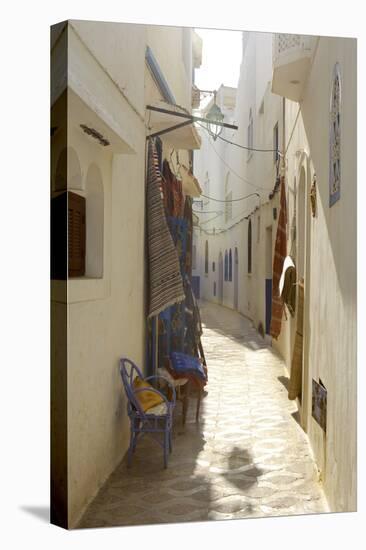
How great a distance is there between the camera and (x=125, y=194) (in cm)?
391

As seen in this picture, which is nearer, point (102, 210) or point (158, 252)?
point (102, 210)

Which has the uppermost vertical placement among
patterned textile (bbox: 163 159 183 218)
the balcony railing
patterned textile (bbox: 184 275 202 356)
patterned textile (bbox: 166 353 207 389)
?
the balcony railing

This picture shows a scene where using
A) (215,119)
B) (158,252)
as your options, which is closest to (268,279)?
(158,252)

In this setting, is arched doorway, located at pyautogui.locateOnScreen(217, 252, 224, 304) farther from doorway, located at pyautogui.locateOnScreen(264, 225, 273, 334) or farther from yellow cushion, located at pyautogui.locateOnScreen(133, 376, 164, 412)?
yellow cushion, located at pyautogui.locateOnScreen(133, 376, 164, 412)

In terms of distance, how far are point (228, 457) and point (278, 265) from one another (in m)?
1.18

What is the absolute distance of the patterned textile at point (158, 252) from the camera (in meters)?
3.93

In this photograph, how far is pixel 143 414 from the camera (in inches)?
150

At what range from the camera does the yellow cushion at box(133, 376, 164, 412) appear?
3.84 meters

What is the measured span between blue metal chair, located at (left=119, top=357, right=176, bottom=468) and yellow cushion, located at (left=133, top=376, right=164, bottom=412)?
0.01 meters

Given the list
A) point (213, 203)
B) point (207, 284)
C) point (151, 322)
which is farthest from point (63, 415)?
point (213, 203)

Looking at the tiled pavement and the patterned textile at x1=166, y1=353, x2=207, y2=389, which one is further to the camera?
the patterned textile at x1=166, y1=353, x2=207, y2=389

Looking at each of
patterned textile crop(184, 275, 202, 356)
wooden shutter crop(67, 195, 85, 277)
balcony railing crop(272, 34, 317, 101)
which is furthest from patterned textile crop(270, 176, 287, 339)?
wooden shutter crop(67, 195, 85, 277)

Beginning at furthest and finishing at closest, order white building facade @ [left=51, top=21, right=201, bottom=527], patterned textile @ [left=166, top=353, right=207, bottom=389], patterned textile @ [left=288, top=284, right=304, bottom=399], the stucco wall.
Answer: patterned textile @ [left=288, top=284, right=304, bottom=399], patterned textile @ [left=166, top=353, right=207, bottom=389], the stucco wall, white building facade @ [left=51, top=21, right=201, bottom=527]

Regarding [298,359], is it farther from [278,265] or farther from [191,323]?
[191,323]
